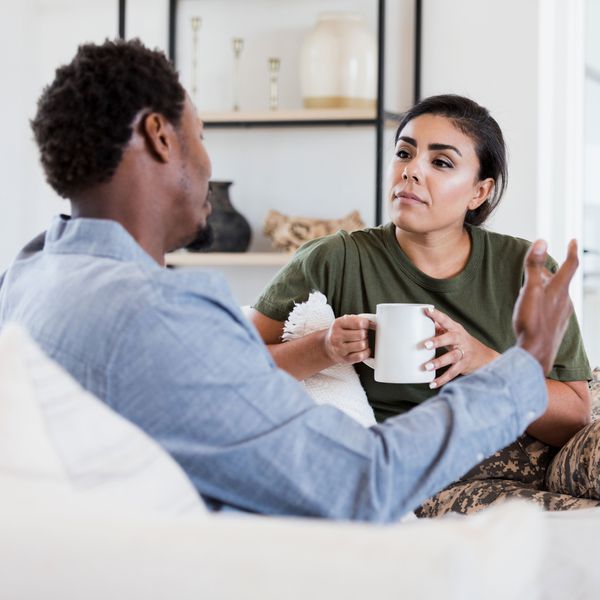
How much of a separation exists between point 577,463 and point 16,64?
3.07 meters

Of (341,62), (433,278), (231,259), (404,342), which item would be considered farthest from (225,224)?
(404,342)

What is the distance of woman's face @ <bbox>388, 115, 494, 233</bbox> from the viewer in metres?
1.92

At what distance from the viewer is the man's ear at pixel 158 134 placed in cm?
109

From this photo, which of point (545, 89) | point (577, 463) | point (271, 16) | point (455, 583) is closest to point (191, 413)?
point (455, 583)

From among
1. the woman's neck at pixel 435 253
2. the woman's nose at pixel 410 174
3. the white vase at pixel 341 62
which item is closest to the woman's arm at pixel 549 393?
the woman's neck at pixel 435 253

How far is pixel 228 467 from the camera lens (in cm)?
92

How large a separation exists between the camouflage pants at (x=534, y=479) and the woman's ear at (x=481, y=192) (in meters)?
0.50

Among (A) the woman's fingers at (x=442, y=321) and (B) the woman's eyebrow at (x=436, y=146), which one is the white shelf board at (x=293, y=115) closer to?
(B) the woman's eyebrow at (x=436, y=146)

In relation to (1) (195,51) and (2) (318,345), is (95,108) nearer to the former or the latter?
(2) (318,345)

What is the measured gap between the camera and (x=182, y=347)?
0.91 m

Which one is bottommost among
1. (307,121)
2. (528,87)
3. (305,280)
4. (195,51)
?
(305,280)

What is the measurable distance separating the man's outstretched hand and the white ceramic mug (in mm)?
323

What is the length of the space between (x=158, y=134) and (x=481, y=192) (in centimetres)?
110

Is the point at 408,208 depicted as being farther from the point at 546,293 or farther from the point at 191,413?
the point at 191,413
